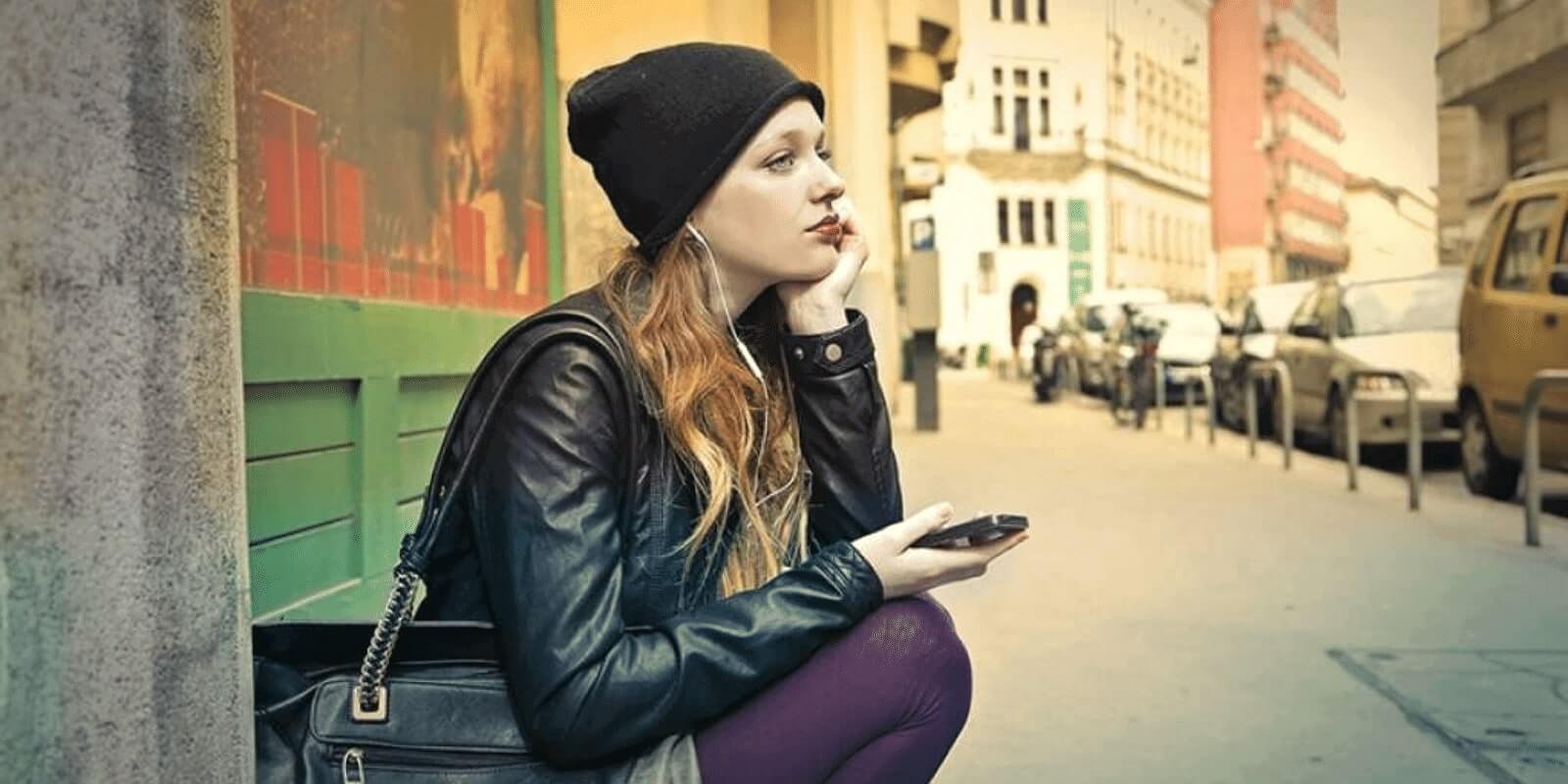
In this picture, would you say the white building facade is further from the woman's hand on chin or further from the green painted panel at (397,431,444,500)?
the woman's hand on chin

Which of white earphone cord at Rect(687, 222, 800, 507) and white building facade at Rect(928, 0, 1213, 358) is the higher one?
white building facade at Rect(928, 0, 1213, 358)

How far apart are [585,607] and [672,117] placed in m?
0.65

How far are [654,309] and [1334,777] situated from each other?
6.74 ft

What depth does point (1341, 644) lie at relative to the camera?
468 centimetres

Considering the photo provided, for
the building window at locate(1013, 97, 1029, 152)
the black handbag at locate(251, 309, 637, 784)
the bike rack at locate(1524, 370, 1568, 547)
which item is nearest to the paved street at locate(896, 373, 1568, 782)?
the bike rack at locate(1524, 370, 1568, 547)

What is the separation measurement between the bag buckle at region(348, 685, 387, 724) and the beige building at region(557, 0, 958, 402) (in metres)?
2.77

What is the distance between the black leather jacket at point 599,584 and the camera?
5.73 feet

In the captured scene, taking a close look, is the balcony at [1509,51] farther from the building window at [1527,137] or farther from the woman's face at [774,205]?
the woman's face at [774,205]

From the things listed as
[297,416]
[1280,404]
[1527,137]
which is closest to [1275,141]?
[1280,404]

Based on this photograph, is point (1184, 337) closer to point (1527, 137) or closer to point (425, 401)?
point (1527, 137)

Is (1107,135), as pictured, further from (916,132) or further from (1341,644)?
(1341,644)

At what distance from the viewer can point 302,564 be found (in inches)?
129

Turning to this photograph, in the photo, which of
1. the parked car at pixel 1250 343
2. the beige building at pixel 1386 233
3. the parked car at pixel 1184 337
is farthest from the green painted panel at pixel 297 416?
the parked car at pixel 1184 337

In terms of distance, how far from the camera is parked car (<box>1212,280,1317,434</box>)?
15.0 meters
